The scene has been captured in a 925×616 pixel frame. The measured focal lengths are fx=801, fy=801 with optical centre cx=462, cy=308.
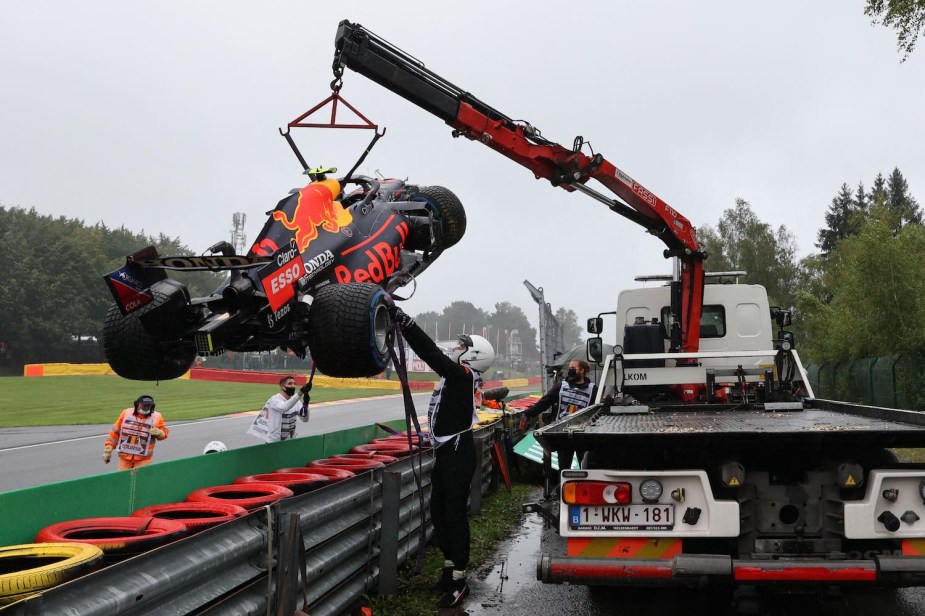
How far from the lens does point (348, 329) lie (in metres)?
5.03

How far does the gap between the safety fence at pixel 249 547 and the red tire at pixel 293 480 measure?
8.1 inches

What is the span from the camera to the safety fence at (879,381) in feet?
70.5

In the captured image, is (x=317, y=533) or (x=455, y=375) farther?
(x=455, y=375)

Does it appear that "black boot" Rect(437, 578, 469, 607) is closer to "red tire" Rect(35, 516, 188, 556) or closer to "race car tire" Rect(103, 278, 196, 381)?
"red tire" Rect(35, 516, 188, 556)

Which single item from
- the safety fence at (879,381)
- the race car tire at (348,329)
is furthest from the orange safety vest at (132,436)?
the safety fence at (879,381)

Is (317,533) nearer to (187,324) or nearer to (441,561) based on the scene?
(187,324)

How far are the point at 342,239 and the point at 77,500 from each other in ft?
8.91

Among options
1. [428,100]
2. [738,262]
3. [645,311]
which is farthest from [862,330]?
[738,262]

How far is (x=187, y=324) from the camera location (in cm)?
514

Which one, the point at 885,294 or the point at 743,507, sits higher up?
the point at 885,294

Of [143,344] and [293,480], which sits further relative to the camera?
[293,480]

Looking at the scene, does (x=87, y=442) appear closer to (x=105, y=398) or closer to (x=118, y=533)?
(x=118, y=533)

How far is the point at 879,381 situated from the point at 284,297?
75.6ft

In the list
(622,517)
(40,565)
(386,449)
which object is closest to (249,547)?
(40,565)
